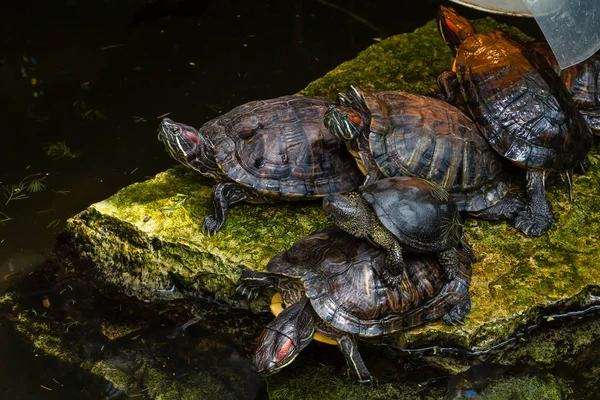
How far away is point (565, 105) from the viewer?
522 cm

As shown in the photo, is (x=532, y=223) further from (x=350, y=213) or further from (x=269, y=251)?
(x=269, y=251)

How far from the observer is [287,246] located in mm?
4906

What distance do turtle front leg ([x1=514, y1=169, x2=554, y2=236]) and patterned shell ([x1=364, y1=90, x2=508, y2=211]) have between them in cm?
20

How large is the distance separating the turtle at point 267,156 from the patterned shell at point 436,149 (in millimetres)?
366

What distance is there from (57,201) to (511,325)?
3.59 meters

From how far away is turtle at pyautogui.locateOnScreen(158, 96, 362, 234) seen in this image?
195 inches

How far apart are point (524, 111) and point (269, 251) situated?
2091 mm

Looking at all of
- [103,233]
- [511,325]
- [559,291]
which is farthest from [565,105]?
[103,233]

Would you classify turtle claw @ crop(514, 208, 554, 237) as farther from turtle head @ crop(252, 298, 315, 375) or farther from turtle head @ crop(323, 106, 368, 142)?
turtle head @ crop(252, 298, 315, 375)

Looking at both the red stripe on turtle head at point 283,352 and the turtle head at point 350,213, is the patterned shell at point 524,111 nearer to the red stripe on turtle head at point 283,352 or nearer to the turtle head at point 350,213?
the turtle head at point 350,213

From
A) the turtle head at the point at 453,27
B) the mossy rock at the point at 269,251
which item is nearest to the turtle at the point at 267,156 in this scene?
the mossy rock at the point at 269,251

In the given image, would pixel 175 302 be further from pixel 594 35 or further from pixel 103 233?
pixel 594 35

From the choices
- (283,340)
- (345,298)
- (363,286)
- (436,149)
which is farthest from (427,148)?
(283,340)

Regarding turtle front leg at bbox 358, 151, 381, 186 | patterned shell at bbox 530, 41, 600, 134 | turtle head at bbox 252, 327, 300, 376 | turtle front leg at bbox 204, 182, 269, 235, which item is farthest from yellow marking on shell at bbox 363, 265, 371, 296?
patterned shell at bbox 530, 41, 600, 134
